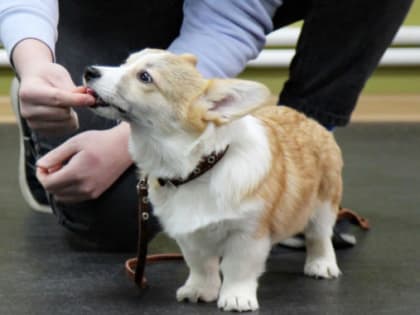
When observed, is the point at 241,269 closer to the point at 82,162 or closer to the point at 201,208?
the point at 201,208

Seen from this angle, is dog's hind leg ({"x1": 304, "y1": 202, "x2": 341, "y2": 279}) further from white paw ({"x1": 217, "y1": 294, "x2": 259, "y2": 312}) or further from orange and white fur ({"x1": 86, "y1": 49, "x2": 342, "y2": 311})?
white paw ({"x1": 217, "y1": 294, "x2": 259, "y2": 312})

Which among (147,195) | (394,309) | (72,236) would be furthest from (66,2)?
(394,309)

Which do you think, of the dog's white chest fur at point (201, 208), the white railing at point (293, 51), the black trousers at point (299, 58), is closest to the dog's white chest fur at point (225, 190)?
the dog's white chest fur at point (201, 208)

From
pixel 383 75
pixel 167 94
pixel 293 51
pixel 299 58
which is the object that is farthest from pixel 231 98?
pixel 383 75

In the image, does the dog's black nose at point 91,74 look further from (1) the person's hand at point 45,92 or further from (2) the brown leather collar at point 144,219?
(2) the brown leather collar at point 144,219

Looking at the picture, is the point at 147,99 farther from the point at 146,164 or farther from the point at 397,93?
the point at 397,93

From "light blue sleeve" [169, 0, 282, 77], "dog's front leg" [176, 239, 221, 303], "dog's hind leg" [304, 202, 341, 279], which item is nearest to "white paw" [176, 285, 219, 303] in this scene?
"dog's front leg" [176, 239, 221, 303]

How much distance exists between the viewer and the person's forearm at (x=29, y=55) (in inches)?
49.1

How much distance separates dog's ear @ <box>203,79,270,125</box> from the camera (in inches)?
44.9

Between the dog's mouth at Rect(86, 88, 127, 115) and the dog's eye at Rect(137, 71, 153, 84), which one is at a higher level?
the dog's eye at Rect(137, 71, 153, 84)

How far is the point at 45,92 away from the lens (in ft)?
3.79

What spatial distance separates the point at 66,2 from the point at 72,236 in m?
0.48

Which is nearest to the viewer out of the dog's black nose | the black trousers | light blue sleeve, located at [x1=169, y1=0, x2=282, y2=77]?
the dog's black nose

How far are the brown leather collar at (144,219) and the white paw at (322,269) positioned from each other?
236 mm
